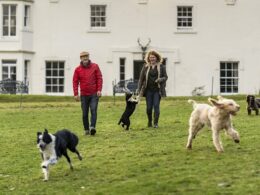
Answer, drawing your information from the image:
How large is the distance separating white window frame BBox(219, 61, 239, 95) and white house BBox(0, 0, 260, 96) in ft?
0.61

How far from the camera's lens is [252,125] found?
21594mm

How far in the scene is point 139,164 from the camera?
48.3 ft

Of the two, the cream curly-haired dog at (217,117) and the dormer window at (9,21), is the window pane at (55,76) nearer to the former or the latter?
the dormer window at (9,21)

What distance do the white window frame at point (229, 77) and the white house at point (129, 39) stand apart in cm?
19

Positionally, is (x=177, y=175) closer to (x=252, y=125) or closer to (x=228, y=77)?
(x=252, y=125)

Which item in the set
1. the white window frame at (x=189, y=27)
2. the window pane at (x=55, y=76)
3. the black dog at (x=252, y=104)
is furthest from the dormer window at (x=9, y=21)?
the black dog at (x=252, y=104)

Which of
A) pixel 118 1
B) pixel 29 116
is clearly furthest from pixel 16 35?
pixel 29 116

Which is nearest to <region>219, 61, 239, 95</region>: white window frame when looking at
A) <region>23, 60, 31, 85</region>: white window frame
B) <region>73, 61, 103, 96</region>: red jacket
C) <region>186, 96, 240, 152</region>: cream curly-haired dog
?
<region>23, 60, 31, 85</region>: white window frame

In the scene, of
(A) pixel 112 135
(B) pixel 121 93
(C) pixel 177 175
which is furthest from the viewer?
(B) pixel 121 93

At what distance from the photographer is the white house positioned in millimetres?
47531

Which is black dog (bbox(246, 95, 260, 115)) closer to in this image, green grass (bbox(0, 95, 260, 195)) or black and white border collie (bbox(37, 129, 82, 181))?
green grass (bbox(0, 95, 260, 195))

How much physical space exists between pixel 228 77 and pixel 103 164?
114 ft

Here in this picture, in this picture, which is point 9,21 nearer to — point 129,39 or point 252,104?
point 129,39

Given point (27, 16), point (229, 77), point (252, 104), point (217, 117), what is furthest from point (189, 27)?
point (217, 117)
